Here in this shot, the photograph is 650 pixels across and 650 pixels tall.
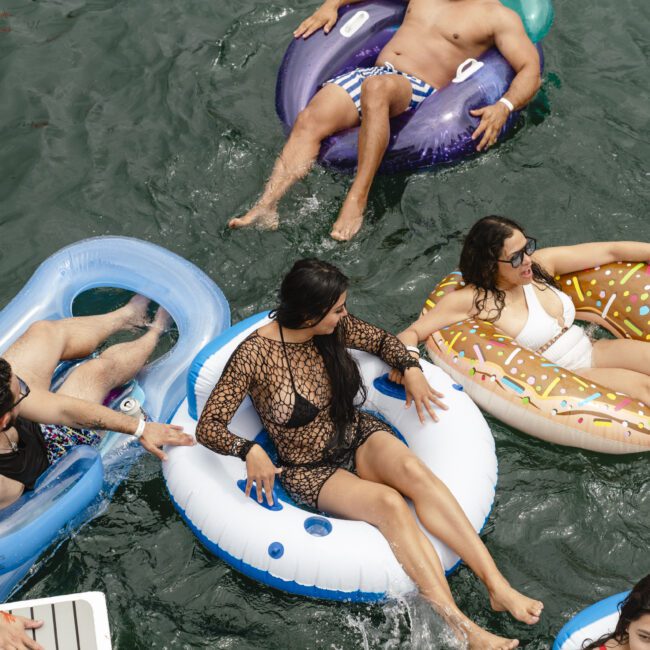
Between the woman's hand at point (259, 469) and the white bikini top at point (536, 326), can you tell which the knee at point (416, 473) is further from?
the white bikini top at point (536, 326)

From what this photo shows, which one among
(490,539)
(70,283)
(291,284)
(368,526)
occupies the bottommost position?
(490,539)

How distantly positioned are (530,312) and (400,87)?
5.58ft

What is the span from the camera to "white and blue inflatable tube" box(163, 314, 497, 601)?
3641 mm

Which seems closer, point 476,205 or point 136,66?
point 476,205

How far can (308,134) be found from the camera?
5531mm

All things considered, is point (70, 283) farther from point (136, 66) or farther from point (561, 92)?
point (561, 92)

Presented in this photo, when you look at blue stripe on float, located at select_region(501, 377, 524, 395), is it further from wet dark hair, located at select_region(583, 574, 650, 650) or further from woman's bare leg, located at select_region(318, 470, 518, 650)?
wet dark hair, located at select_region(583, 574, 650, 650)

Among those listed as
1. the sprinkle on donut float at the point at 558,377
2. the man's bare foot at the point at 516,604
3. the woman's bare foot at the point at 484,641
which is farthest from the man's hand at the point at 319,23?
the woman's bare foot at the point at 484,641

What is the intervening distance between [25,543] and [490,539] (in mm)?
1933

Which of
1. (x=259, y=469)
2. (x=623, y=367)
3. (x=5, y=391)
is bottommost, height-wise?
(x=623, y=367)

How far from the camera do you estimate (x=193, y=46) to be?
667cm

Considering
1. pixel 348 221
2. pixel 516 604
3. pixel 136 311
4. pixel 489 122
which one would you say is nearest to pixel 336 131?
pixel 348 221

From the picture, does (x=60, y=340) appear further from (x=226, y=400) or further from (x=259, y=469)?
(x=259, y=469)

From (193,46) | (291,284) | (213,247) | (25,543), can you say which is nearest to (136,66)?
(193,46)
